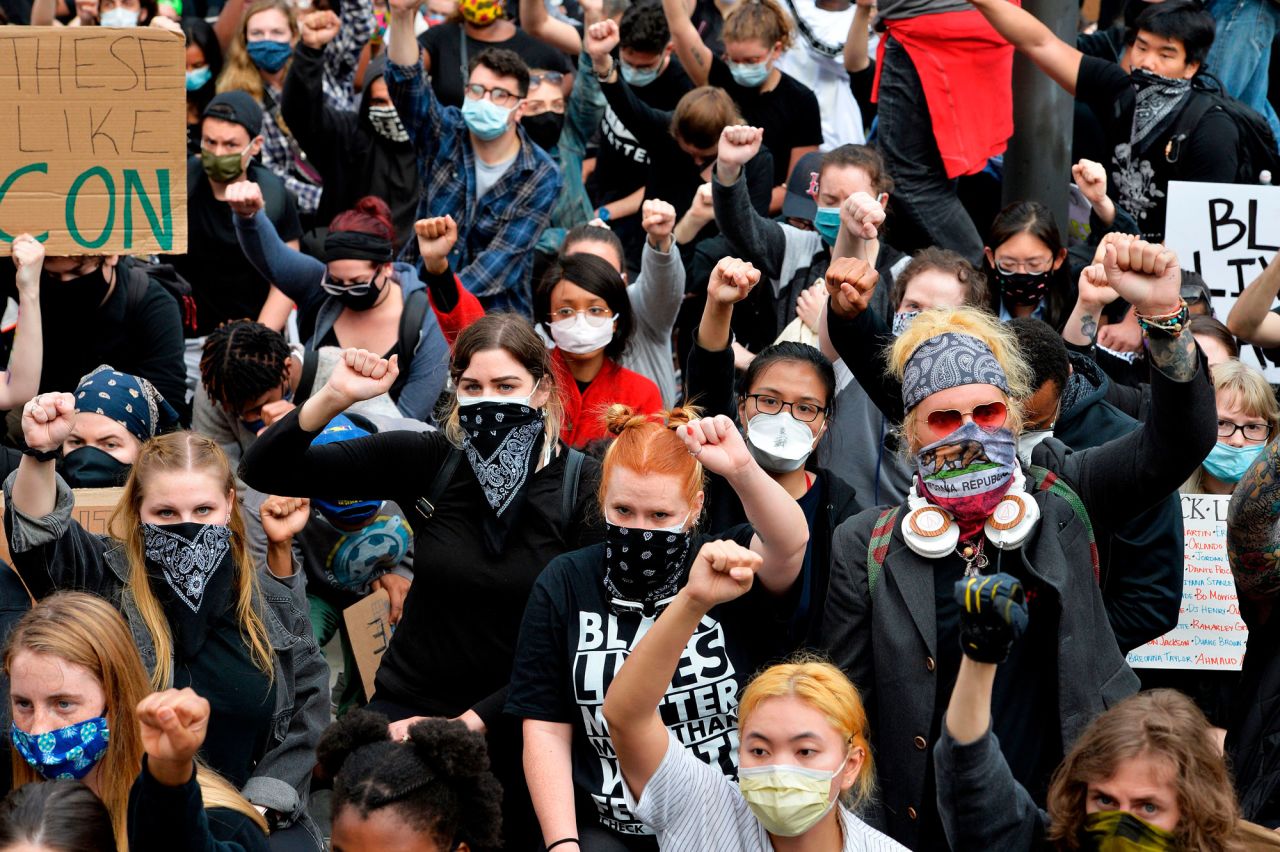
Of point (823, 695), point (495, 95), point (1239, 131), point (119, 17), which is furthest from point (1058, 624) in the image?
point (119, 17)

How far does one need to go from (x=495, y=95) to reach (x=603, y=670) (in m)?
4.10

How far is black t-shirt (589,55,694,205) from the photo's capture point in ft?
27.5

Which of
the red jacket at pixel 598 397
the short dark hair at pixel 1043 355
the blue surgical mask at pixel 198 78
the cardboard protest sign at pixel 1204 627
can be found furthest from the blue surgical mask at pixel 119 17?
the cardboard protest sign at pixel 1204 627

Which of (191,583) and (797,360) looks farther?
(797,360)

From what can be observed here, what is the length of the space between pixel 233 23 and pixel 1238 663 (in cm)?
713

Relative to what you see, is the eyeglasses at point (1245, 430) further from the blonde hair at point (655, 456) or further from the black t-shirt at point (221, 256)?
the black t-shirt at point (221, 256)

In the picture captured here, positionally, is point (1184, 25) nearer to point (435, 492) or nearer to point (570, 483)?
point (570, 483)

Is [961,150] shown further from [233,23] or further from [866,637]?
[233,23]

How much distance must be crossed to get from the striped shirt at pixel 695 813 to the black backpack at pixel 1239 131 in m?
4.14

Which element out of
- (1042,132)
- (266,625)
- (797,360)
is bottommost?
(266,625)

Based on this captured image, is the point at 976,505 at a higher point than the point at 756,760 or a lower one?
higher

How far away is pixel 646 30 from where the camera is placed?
27.5 feet

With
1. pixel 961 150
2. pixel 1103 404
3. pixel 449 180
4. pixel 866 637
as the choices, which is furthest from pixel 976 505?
pixel 449 180

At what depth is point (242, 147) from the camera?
7.51 metres
